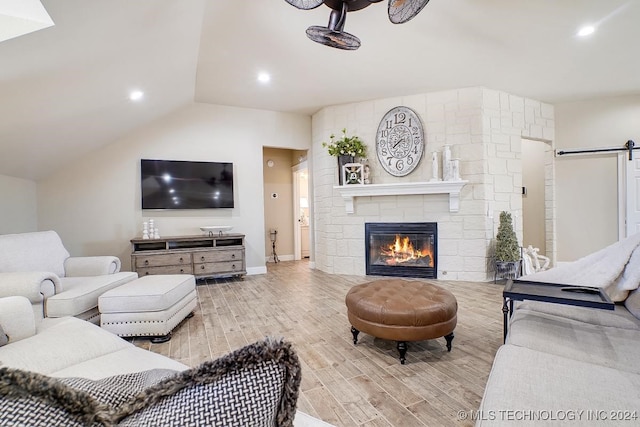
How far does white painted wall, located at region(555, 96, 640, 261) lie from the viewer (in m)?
4.73

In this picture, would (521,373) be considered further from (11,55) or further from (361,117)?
(361,117)

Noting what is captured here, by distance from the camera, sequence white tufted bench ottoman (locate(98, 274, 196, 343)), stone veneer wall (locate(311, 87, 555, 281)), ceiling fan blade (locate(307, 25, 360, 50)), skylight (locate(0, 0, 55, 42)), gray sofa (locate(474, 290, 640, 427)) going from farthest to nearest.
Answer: stone veneer wall (locate(311, 87, 555, 281)), white tufted bench ottoman (locate(98, 274, 196, 343)), ceiling fan blade (locate(307, 25, 360, 50)), skylight (locate(0, 0, 55, 42)), gray sofa (locate(474, 290, 640, 427))

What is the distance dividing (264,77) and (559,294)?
12.3ft

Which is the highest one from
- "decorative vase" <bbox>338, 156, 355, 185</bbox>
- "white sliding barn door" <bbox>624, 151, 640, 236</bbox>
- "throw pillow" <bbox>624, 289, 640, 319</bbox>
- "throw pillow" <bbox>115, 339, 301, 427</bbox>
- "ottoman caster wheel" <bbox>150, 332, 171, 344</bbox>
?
"decorative vase" <bbox>338, 156, 355, 185</bbox>

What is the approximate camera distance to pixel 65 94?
2.84 meters

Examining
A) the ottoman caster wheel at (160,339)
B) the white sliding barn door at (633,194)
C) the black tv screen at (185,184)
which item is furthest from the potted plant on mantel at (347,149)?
the white sliding barn door at (633,194)

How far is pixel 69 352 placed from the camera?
4.38ft

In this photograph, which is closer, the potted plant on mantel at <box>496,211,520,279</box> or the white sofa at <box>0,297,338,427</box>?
the white sofa at <box>0,297,338,427</box>

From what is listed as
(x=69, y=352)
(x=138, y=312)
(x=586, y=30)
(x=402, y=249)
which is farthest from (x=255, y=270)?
(x=586, y=30)

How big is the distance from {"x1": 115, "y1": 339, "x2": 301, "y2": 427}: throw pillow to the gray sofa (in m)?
0.86

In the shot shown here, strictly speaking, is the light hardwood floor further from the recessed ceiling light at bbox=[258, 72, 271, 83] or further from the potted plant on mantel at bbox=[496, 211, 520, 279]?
the recessed ceiling light at bbox=[258, 72, 271, 83]

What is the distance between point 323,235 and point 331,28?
3428mm

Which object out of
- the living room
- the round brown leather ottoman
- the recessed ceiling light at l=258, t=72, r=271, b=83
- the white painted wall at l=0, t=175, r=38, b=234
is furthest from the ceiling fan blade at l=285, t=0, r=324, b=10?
the white painted wall at l=0, t=175, r=38, b=234

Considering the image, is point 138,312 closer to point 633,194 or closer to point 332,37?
point 332,37
